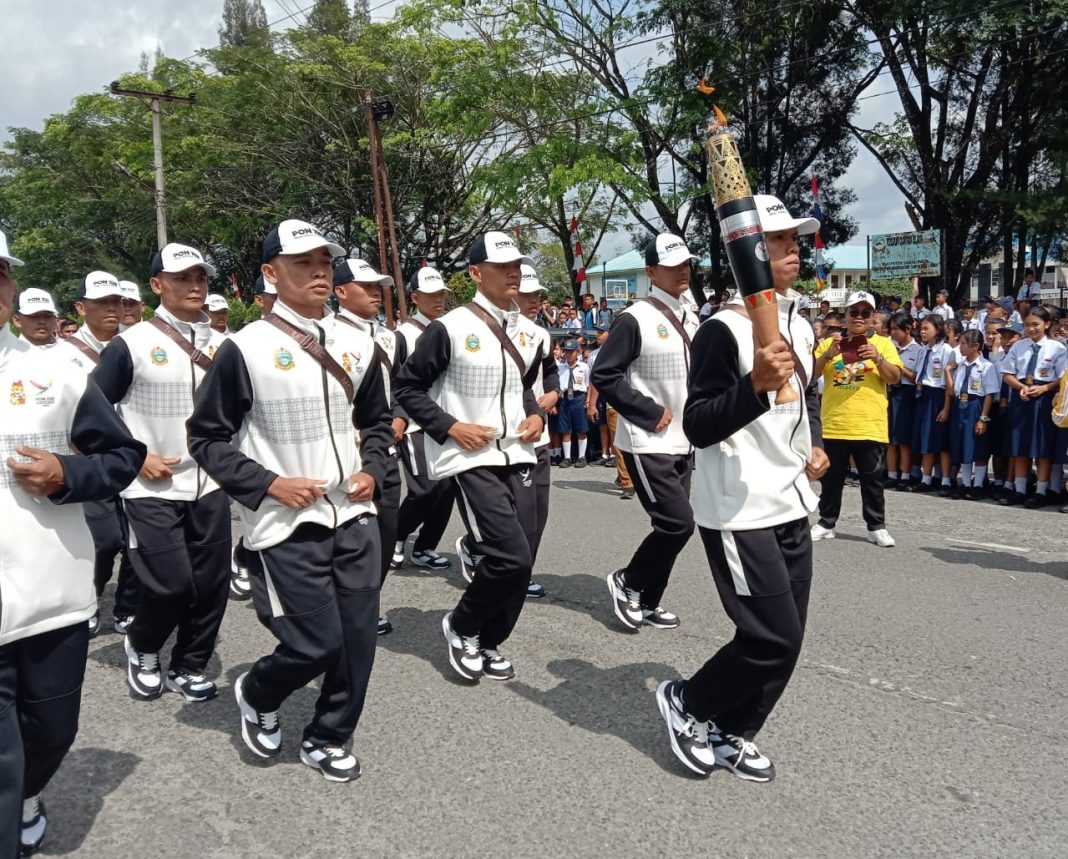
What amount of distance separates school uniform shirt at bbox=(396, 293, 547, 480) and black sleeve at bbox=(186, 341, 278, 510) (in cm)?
139

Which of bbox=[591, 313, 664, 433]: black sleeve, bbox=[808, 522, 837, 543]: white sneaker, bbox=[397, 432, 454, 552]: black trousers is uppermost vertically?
bbox=[591, 313, 664, 433]: black sleeve

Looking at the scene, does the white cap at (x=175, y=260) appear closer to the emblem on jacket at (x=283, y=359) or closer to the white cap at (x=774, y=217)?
the emblem on jacket at (x=283, y=359)

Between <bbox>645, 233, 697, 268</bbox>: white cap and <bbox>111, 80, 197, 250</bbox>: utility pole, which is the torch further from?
<bbox>111, 80, 197, 250</bbox>: utility pole

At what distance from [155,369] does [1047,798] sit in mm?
4409

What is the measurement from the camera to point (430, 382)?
514 centimetres

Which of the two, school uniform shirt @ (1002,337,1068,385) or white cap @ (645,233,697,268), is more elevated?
white cap @ (645,233,697,268)

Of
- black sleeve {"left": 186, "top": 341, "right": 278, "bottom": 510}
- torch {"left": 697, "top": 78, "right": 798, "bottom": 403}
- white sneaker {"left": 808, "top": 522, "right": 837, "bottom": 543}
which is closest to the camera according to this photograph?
torch {"left": 697, "top": 78, "right": 798, "bottom": 403}

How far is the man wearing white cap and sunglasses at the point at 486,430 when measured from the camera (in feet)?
15.7

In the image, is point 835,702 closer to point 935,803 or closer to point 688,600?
point 935,803

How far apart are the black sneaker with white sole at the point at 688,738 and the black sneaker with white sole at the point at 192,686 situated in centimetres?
234

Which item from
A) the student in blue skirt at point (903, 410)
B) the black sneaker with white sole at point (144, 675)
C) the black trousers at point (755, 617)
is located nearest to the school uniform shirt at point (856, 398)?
the student in blue skirt at point (903, 410)

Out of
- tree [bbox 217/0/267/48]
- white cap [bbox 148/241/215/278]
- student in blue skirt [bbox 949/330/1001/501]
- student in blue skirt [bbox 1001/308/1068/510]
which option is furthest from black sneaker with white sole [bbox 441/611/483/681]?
tree [bbox 217/0/267/48]

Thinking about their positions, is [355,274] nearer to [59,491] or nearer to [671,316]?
[671,316]

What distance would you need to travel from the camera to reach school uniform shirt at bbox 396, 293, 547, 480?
5031 mm
